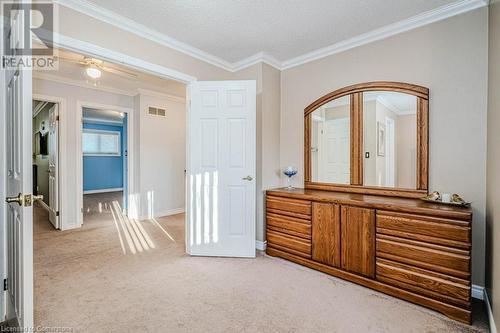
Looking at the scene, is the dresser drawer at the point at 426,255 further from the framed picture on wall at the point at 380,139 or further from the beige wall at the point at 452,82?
the framed picture on wall at the point at 380,139

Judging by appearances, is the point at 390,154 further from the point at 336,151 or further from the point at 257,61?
the point at 257,61

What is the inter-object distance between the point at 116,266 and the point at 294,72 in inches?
127

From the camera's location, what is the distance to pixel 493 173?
172 centimetres

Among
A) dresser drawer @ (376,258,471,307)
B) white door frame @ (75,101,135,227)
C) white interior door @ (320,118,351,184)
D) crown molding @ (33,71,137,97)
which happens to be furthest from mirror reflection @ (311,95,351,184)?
crown molding @ (33,71,137,97)

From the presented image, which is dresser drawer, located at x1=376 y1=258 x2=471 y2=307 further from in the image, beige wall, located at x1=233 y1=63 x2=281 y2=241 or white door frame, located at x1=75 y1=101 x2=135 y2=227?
white door frame, located at x1=75 y1=101 x2=135 y2=227

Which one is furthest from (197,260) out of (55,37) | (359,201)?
(55,37)

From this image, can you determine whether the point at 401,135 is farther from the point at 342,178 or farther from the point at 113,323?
the point at 113,323

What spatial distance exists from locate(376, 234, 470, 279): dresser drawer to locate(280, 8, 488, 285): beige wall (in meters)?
0.50

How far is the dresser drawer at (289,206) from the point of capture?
8.59 feet

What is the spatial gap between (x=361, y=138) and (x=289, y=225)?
127cm

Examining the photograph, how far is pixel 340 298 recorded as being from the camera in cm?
206

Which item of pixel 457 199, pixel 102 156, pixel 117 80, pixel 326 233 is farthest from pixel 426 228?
pixel 102 156

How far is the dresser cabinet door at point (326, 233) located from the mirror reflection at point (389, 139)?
2.04 feet

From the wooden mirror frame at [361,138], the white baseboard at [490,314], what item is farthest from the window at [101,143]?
the white baseboard at [490,314]
